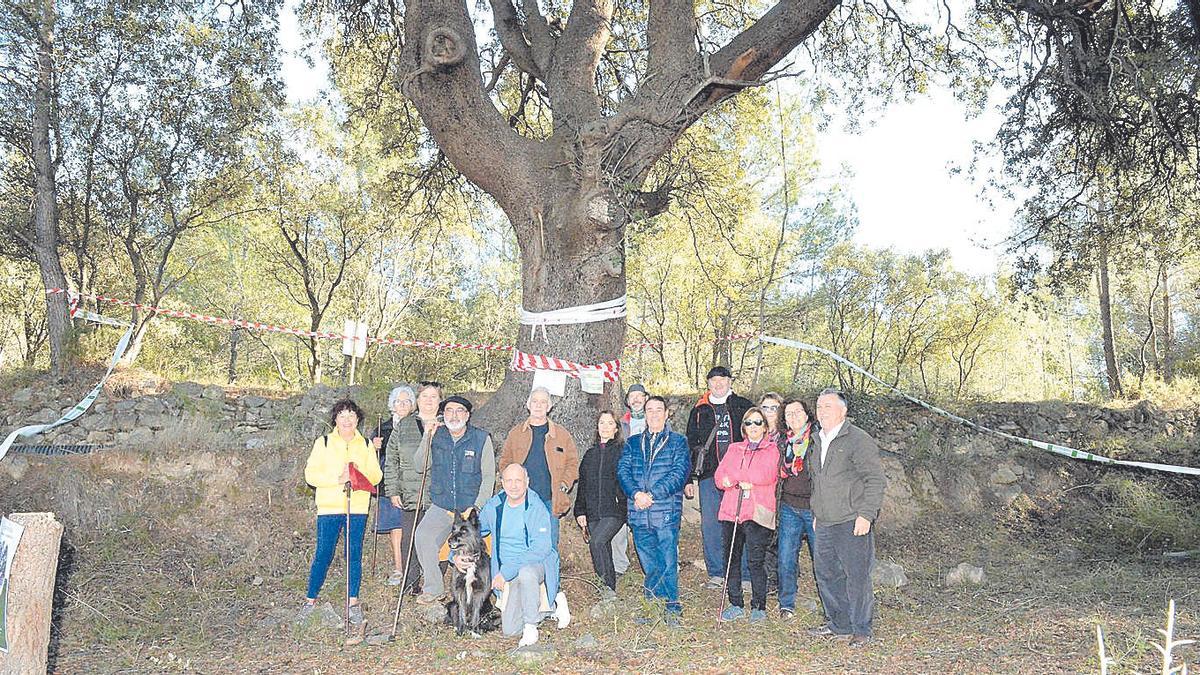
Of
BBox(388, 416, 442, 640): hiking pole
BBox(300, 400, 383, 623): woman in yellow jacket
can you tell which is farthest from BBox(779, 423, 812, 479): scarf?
BBox(300, 400, 383, 623): woman in yellow jacket

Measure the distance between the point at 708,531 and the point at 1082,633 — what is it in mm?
2470

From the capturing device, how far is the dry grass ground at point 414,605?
473 cm

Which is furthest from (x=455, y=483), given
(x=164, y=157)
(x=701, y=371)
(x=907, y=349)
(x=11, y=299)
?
(x=11, y=299)

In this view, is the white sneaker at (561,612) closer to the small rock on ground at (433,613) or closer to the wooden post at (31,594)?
the small rock on ground at (433,613)

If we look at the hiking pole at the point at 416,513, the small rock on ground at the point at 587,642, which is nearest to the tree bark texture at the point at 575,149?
the hiking pole at the point at 416,513

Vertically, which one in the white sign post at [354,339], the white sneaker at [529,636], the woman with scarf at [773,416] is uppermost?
the white sign post at [354,339]

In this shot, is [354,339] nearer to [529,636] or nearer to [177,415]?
[177,415]

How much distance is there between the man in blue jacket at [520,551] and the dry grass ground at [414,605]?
8.0 inches

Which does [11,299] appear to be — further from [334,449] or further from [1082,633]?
[1082,633]

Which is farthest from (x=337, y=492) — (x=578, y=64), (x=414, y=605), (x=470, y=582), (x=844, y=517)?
(x=578, y=64)

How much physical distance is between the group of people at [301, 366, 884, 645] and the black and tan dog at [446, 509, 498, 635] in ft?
0.34

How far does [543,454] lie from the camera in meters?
5.84

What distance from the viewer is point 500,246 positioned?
69.6 feet

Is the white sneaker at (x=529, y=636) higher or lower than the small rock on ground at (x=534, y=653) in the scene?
higher
